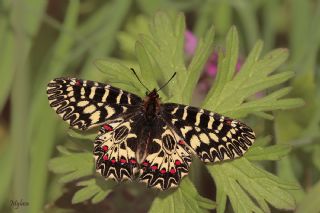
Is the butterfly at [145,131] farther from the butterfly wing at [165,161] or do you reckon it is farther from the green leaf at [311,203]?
the green leaf at [311,203]

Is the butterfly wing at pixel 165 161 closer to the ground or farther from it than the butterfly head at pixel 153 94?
closer to the ground

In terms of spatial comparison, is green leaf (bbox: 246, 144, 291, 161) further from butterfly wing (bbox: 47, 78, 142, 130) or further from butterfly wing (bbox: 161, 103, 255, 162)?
butterfly wing (bbox: 47, 78, 142, 130)

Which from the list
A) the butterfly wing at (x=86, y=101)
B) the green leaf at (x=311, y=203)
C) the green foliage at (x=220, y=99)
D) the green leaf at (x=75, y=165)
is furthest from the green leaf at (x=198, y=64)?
the green leaf at (x=311, y=203)

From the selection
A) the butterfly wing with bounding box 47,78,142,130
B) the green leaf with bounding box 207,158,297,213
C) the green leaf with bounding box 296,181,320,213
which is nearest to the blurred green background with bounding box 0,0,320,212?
the green leaf with bounding box 296,181,320,213

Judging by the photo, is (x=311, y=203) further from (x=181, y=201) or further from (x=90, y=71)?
(x=90, y=71)

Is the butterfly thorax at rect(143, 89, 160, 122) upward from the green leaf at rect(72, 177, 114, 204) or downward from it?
upward

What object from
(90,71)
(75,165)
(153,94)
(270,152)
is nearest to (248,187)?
(270,152)
